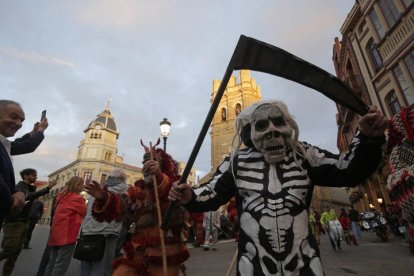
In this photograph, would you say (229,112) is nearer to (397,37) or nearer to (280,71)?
(397,37)

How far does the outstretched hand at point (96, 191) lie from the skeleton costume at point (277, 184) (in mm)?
1528

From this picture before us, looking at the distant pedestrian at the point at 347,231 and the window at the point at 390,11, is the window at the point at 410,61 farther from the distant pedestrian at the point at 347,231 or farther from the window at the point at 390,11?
the distant pedestrian at the point at 347,231

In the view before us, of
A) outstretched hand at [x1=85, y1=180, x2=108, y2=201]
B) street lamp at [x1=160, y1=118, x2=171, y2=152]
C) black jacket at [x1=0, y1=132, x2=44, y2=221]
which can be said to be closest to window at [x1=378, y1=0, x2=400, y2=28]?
street lamp at [x1=160, y1=118, x2=171, y2=152]

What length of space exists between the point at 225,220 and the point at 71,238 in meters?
15.1

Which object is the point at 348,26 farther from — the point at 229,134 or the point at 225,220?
the point at 229,134

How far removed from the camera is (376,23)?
40.7 feet

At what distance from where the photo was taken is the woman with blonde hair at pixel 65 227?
12.9 feet

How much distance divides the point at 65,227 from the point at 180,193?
3.49 meters

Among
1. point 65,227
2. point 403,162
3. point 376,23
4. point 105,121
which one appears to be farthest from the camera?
point 105,121

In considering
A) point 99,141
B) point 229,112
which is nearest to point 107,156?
point 99,141

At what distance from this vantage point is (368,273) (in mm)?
5039

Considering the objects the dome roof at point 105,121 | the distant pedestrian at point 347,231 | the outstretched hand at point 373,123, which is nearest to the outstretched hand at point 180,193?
the outstretched hand at point 373,123

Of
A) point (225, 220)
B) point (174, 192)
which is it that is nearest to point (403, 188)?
point (174, 192)

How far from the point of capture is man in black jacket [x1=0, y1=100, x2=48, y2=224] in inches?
82.2
